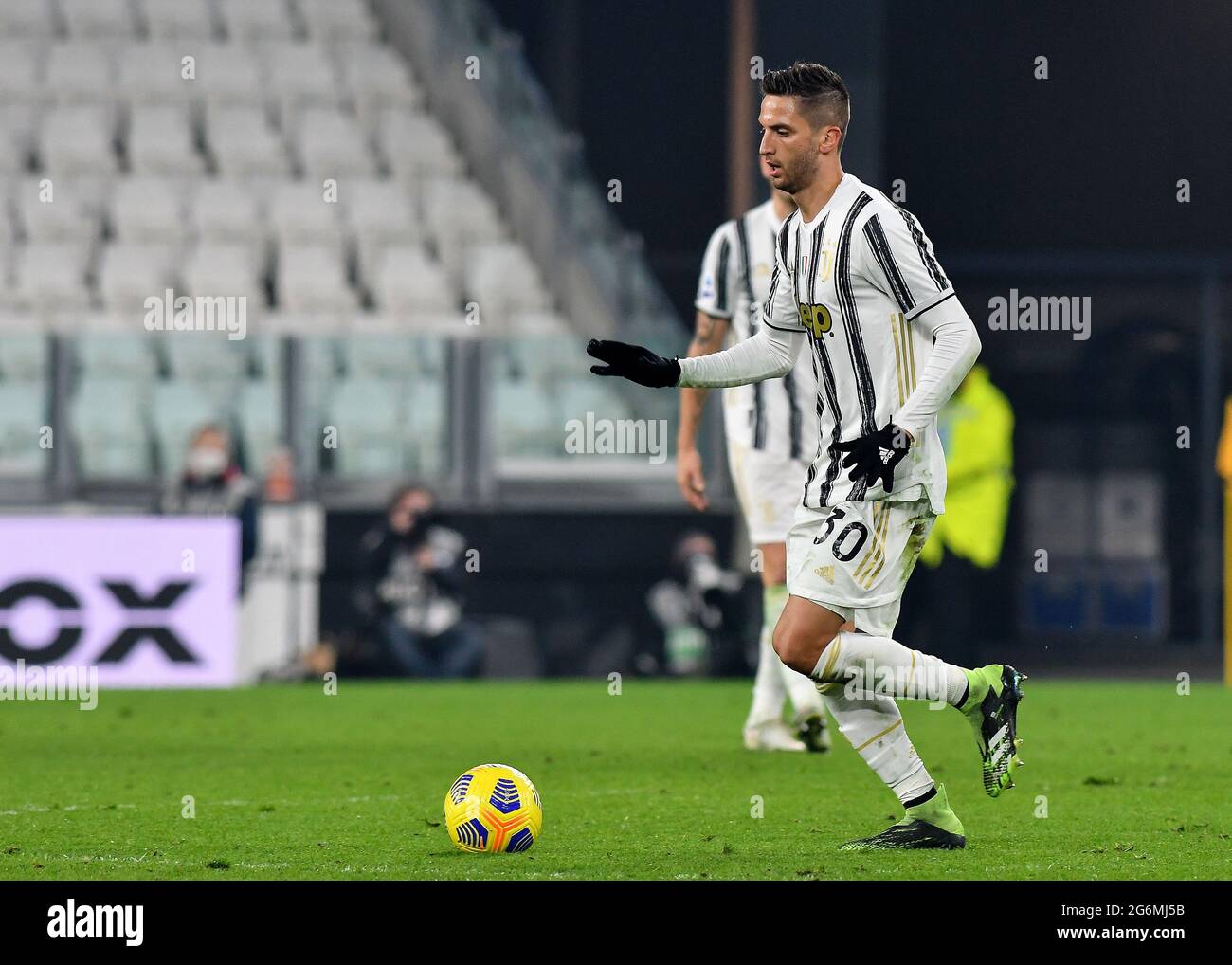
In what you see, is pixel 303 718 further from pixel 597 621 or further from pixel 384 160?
pixel 384 160

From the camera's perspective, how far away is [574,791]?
7.22m

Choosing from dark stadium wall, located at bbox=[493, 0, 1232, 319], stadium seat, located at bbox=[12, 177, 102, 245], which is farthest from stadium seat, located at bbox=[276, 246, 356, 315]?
dark stadium wall, located at bbox=[493, 0, 1232, 319]

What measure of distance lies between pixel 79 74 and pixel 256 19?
60.2 inches

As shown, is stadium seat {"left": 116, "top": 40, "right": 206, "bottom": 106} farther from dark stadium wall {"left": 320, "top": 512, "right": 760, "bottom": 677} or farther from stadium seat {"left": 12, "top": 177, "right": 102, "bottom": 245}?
dark stadium wall {"left": 320, "top": 512, "right": 760, "bottom": 677}

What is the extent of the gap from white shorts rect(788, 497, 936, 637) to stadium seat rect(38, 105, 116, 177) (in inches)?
511

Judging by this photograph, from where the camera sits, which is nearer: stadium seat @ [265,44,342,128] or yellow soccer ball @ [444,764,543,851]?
yellow soccer ball @ [444,764,543,851]

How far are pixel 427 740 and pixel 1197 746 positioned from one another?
3.18 m

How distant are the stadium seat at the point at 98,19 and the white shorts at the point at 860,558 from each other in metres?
14.4

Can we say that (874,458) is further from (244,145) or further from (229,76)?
(229,76)

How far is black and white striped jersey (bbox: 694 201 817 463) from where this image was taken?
8.17 metres

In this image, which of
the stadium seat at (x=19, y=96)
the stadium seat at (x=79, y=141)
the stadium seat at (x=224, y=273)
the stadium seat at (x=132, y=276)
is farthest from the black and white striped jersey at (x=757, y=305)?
the stadium seat at (x=19, y=96)

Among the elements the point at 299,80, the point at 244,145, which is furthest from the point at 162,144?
the point at 299,80

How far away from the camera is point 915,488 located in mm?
5449
